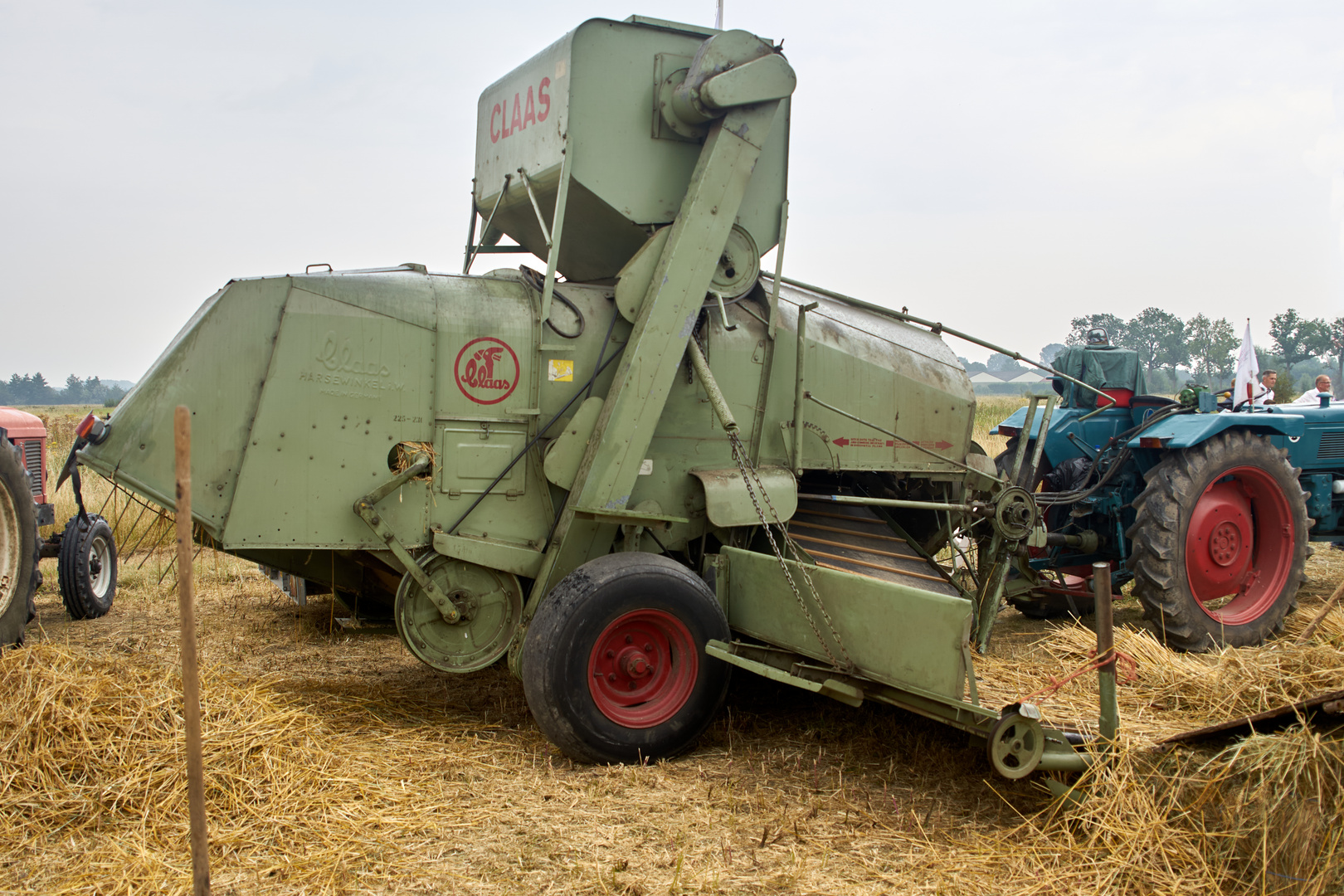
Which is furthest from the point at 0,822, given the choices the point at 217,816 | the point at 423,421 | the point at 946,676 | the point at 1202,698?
the point at 1202,698

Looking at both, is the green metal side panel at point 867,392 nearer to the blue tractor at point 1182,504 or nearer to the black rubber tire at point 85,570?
the blue tractor at point 1182,504

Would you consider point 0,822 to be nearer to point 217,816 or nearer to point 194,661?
point 217,816

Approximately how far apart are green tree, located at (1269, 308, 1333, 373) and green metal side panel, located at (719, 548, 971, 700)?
50.6 m

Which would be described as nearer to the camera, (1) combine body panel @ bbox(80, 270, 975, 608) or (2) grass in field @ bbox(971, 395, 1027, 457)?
(1) combine body panel @ bbox(80, 270, 975, 608)

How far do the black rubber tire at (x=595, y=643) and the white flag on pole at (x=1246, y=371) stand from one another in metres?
6.77

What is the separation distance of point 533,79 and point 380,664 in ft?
12.0

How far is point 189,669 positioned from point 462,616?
7.69ft

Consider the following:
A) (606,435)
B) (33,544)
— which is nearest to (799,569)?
(606,435)

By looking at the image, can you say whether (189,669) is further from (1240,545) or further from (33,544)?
(1240,545)

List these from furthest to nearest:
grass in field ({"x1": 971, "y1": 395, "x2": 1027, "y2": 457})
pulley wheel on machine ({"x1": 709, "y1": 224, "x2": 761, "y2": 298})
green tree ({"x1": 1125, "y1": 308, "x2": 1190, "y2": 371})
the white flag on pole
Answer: green tree ({"x1": 1125, "y1": 308, "x2": 1190, "y2": 371})
grass in field ({"x1": 971, "y1": 395, "x2": 1027, "y2": 457})
the white flag on pole
pulley wheel on machine ({"x1": 709, "y1": 224, "x2": 761, "y2": 298})

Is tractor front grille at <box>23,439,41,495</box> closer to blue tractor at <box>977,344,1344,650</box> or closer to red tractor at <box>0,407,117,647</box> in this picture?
red tractor at <box>0,407,117,647</box>

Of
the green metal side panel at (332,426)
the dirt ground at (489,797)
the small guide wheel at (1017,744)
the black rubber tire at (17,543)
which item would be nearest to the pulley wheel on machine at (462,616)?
the green metal side panel at (332,426)

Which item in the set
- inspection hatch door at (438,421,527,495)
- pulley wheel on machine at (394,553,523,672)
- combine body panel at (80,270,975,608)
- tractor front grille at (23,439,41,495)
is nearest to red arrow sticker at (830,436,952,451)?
combine body panel at (80,270,975,608)

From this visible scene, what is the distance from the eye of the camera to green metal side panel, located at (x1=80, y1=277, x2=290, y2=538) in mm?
4793
